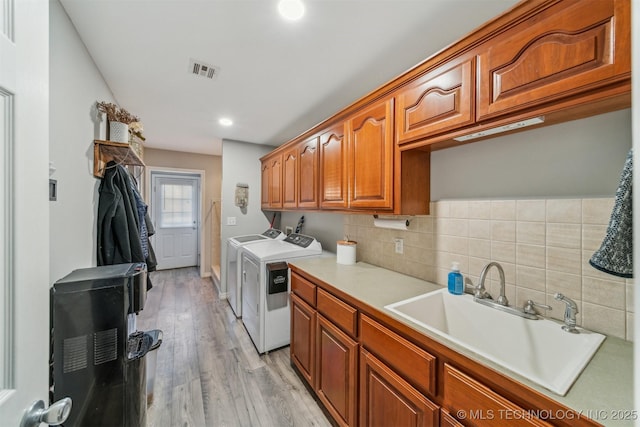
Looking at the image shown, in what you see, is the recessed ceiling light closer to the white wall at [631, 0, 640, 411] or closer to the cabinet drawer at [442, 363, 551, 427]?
the white wall at [631, 0, 640, 411]

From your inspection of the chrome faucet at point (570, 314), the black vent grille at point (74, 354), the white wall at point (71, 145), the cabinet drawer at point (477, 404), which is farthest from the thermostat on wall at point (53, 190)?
the chrome faucet at point (570, 314)

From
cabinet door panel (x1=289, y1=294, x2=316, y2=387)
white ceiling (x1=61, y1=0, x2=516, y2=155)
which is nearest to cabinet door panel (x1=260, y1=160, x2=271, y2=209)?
white ceiling (x1=61, y1=0, x2=516, y2=155)

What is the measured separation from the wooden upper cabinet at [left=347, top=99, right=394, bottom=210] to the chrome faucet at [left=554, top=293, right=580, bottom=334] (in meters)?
0.86

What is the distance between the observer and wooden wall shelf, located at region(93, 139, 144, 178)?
166 centimetres

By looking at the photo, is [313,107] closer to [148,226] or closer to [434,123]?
[434,123]

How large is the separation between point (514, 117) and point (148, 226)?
9.05 feet

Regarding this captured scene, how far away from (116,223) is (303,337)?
5.15 feet

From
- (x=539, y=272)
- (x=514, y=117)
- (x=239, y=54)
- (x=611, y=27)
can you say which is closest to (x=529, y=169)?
(x=514, y=117)

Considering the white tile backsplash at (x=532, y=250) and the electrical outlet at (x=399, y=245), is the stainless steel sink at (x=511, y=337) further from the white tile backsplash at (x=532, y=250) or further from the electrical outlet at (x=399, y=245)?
the electrical outlet at (x=399, y=245)

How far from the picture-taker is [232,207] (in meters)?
3.59

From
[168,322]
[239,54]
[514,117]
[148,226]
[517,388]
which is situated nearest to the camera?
[517,388]

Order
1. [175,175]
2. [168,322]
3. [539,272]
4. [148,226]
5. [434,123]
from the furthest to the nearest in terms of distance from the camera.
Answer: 1. [175,175]
2. [168,322]
3. [148,226]
4. [434,123]
5. [539,272]

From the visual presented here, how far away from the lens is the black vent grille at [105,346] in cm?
114

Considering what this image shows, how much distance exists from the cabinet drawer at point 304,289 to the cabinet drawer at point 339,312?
0.09 meters
